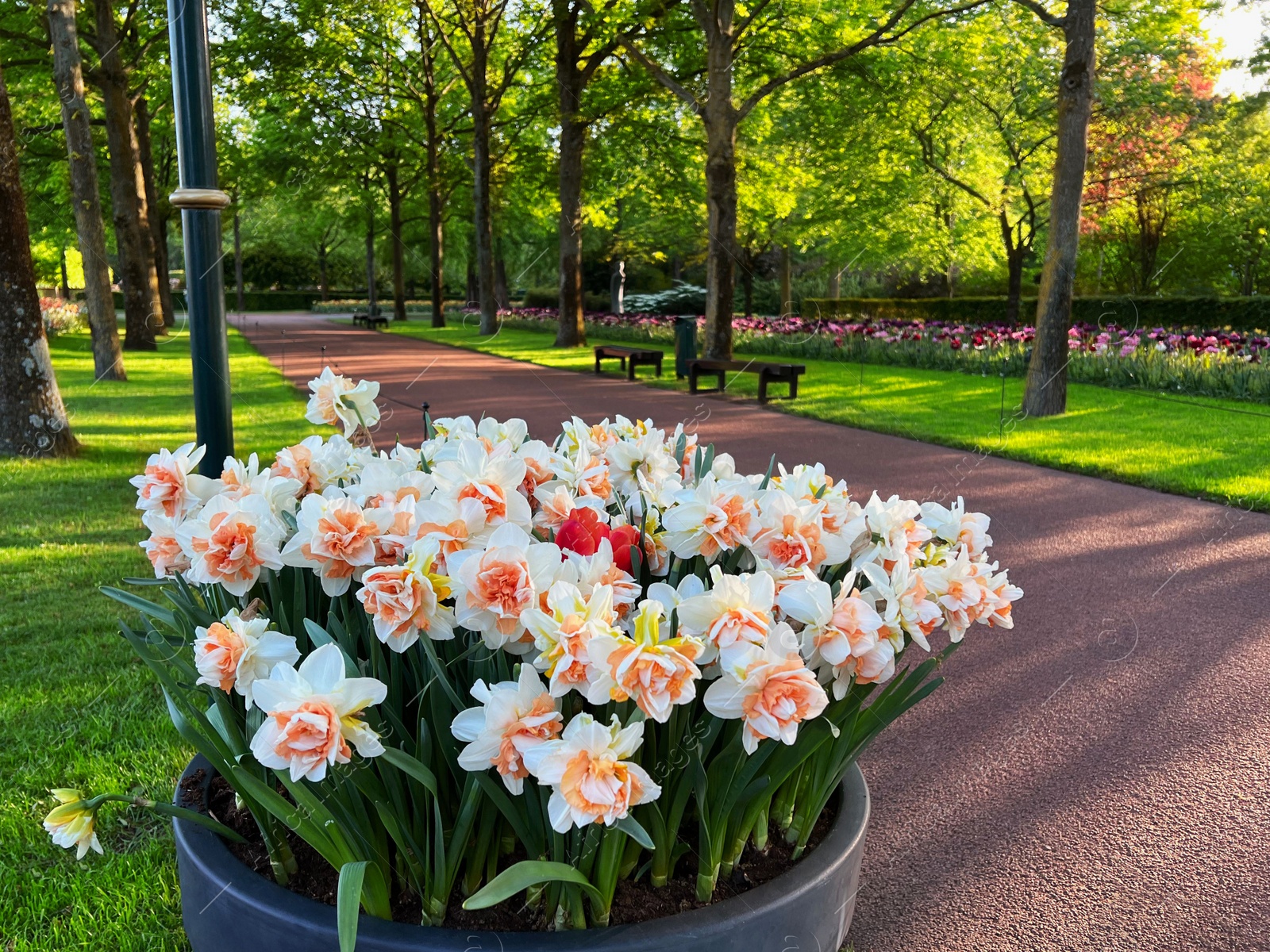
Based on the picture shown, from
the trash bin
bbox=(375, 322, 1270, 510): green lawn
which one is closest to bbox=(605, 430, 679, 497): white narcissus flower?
bbox=(375, 322, 1270, 510): green lawn

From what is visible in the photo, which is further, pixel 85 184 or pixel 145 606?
pixel 85 184

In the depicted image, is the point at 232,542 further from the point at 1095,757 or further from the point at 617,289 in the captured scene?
the point at 617,289

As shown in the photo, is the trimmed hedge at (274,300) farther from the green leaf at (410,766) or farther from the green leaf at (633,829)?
the green leaf at (633,829)

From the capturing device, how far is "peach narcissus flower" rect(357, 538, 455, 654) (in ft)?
4.91

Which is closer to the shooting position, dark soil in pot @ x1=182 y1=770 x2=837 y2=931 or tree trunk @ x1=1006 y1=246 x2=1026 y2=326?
dark soil in pot @ x1=182 y1=770 x2=837 y2=931

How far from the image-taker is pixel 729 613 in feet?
4.81

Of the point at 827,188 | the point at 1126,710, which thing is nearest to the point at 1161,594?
the point at 1126,710

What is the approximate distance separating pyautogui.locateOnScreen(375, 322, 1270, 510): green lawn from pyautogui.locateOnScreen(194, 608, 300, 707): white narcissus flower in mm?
7166

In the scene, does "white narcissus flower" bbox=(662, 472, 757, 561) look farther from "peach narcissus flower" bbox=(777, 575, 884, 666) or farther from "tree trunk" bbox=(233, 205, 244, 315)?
"tree trunk" bbox=(233, 205, 244, 315)

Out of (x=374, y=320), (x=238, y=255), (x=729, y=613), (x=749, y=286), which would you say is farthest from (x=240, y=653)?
(x=238, y=255)

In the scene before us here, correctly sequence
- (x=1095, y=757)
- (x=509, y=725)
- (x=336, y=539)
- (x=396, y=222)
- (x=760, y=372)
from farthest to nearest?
(x=396, y=222)
(x=760, y=372)
(x=1095, y=757)
(x=336, y=539)
(x=509, y=725)

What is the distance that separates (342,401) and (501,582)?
1.13 m

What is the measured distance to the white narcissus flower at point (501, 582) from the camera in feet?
4.97

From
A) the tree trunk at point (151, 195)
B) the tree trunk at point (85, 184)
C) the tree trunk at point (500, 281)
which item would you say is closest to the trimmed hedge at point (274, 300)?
the tree trunk at point (500, 281)
